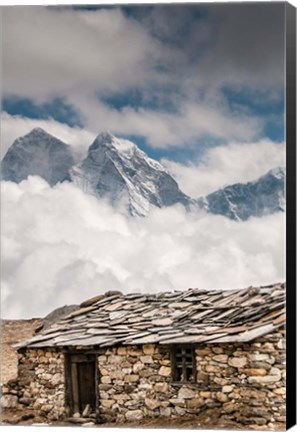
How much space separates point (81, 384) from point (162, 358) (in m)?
1.06

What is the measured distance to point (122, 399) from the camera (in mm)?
15586

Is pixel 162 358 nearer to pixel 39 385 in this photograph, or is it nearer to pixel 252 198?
pixel 39 385

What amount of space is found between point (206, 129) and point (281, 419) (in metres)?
3.31

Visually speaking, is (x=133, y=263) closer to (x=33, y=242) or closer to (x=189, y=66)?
(x=33, y=242)

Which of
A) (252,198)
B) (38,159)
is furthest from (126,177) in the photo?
(252,198)

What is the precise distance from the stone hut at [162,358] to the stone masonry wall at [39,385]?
0.01 metres

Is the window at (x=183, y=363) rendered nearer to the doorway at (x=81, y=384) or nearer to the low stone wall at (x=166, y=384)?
the low stone wall at (x=166, y=384)

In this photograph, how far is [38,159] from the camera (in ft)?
51.4

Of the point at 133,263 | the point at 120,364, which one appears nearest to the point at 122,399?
the point at 120,364

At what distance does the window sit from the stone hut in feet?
0.04

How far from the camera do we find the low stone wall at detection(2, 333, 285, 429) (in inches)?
588

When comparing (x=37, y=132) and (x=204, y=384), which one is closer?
(x=204, y=384)

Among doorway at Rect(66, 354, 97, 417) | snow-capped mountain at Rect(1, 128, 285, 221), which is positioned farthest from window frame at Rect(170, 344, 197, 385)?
snow-capped mountain at Rect(1, 128, 285, 221)

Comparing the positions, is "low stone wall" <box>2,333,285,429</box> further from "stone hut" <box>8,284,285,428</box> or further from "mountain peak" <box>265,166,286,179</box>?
"mountain peak" <box>265,166,286,179</box>
